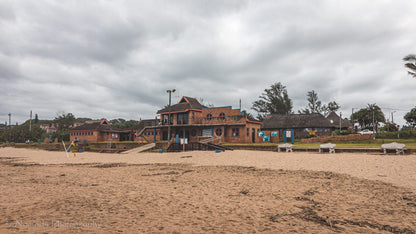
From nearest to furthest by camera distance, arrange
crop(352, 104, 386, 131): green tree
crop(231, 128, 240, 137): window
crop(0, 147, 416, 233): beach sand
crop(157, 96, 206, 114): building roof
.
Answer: crop(0, 147, 416, 233): beach sand < crop(231, 128, 240, 137): window < crop(157, 96, 206, 114): building roof < crop(352, 104, 386, 131): green tree

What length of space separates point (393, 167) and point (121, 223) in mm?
11783

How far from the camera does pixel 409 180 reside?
8.15 meters

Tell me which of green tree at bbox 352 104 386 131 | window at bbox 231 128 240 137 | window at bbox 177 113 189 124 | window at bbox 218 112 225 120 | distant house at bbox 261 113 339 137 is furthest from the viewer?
green tree at bbox 352 104 386 131

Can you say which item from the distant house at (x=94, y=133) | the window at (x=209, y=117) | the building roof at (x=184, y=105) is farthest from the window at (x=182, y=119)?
the distant house at (x=94, y=133)

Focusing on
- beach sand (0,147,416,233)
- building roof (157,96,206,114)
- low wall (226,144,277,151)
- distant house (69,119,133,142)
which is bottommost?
beach sand (0,147,416,233)

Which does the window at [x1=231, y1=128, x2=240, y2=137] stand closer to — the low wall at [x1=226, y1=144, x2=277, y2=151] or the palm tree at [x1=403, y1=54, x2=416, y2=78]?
the low wall at [x1=226, y1=144, x2=277, y2=151]

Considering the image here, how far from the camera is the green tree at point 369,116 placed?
50.3 meters

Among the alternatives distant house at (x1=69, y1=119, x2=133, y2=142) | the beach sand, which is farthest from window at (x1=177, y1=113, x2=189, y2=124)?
the beach sand

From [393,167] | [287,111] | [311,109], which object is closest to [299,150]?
[393,167]

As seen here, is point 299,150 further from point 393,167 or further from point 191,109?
point 191,109

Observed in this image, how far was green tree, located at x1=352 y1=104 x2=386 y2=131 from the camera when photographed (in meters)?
50.3

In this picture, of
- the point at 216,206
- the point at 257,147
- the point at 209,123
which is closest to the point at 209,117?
the point at 209,123

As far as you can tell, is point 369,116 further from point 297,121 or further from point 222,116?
point 222,116

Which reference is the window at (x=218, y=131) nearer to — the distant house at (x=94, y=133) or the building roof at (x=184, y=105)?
the building roof at (x=184, y=105)
